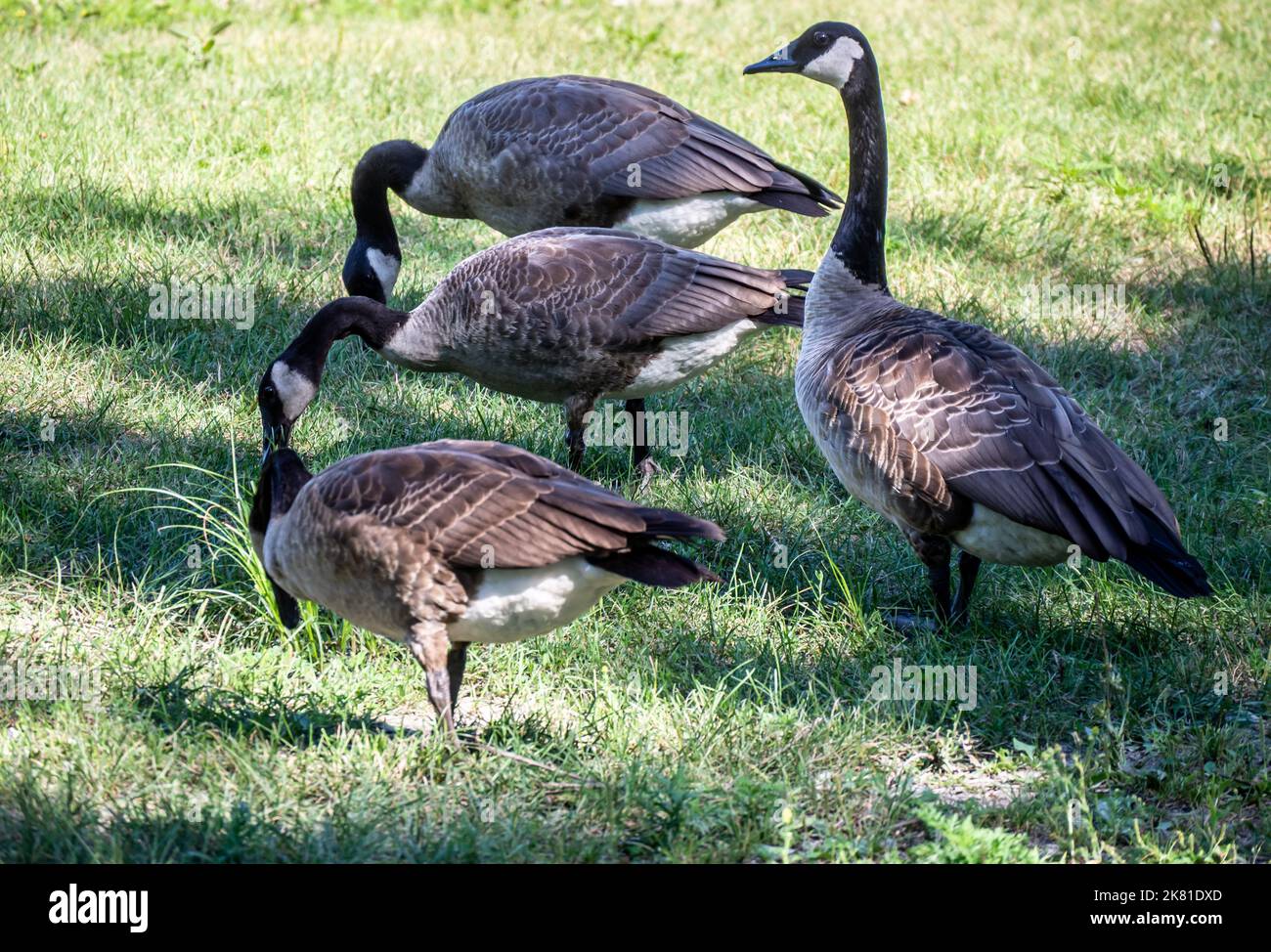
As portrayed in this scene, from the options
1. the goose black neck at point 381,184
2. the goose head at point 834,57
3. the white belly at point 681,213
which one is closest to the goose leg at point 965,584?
the goose head at point 834,57

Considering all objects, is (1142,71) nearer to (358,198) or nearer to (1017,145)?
(1017,145)

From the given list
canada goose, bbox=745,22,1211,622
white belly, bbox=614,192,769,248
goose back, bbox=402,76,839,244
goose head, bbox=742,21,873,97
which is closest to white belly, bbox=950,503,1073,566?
canada goose, bbox=745,22,1211,622

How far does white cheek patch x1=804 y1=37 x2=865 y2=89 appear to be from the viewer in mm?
6266

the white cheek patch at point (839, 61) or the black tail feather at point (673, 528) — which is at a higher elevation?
the white cheek patch at point (839, 61)

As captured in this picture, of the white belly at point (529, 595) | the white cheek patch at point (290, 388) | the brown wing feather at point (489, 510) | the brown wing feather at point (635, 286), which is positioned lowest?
the white belly at point (529, 595)

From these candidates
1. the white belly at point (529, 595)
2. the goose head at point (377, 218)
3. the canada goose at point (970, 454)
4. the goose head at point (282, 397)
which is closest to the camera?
the white belly at point (529, 595)

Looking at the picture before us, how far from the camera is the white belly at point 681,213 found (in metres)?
7.75

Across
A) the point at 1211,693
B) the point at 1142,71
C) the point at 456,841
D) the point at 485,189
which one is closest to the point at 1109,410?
the point at 1211,693

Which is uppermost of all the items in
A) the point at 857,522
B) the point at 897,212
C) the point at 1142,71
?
the point at 1142,71

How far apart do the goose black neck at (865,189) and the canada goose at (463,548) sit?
7.79 feet

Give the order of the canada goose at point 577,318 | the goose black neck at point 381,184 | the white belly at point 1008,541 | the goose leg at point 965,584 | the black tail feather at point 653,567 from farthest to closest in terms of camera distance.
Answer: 1. the goose black neck at point 381,184
2. the canada goose at point 577,318
3. the goose leg at point 965,584
4. the white belly at point 1008,541
5. the black tail feather at point 653,567

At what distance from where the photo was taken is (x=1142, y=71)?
12.9 metres

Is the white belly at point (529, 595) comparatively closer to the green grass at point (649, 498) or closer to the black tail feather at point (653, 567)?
the black tail feather at point (653, 567)
